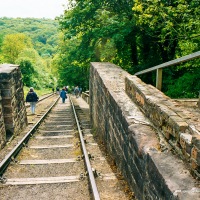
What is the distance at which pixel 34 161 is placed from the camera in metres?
5.98

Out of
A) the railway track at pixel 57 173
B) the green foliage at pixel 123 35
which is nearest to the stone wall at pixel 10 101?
the railway track at pixel 57 173

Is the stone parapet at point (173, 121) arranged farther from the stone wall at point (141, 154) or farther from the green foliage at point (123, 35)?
the green foliage at point (123, 35)

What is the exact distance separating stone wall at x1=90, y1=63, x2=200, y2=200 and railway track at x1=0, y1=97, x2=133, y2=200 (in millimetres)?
415

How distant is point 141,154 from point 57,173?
2.40 meters

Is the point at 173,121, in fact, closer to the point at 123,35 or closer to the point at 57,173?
the point at 57,173

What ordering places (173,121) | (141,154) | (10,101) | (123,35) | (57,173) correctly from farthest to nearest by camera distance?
(123,35), (10,101), (57,173), (141,154), (173,121)

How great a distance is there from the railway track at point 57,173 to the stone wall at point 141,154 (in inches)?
16.4

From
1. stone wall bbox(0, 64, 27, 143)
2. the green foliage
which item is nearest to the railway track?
stone wall bbox(0, 64, 27, 143)

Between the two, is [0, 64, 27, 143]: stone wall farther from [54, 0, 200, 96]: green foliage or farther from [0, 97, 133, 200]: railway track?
[54, 0, 200, 96]: green foliage

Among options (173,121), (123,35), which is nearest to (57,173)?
(173,121)

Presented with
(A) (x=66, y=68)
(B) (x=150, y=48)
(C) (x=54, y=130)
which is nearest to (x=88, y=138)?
(C) (x=54, y=130)

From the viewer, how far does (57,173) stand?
5.37m

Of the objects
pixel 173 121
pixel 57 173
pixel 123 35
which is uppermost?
pixel 123 35

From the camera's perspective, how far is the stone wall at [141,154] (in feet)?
9.10
